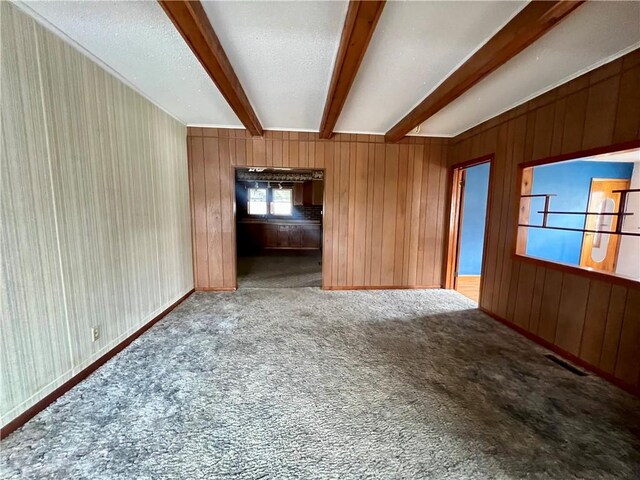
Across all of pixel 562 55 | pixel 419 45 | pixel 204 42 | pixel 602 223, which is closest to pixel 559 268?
pixel 562 55

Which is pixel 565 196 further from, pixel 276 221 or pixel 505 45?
pixel 276 221

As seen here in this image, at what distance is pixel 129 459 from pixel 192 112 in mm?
3340

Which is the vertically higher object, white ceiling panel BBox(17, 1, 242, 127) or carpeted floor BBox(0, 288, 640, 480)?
white ceiling panel BBox(17, 1, 242, 127)

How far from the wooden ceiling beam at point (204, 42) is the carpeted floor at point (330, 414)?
90.4 inches

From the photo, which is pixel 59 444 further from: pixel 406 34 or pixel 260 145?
pixel 260 145

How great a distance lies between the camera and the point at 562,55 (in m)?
1.94

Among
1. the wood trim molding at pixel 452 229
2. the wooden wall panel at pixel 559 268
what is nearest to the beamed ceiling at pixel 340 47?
the wooden wall panel at pixel 559 268

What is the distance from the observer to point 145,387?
183 centimetres

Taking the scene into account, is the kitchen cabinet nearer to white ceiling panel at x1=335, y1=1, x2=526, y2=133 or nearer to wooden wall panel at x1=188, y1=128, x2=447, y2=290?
wooden wall panel at x1=188, y1=128, x2=447, y2=290

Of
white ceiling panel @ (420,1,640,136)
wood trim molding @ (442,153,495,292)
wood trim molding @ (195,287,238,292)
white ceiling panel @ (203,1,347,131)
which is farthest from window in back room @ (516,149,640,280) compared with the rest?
wood trim molding @ (195,287,238,292)

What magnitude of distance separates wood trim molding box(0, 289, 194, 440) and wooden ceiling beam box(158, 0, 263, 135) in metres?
2.41

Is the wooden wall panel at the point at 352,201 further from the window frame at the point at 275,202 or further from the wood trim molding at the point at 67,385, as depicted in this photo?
the window frame at the point at 275,202

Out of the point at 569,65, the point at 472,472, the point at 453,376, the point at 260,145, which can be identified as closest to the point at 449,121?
the point at 569,65

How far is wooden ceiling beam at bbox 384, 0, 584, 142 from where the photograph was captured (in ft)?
4.57
